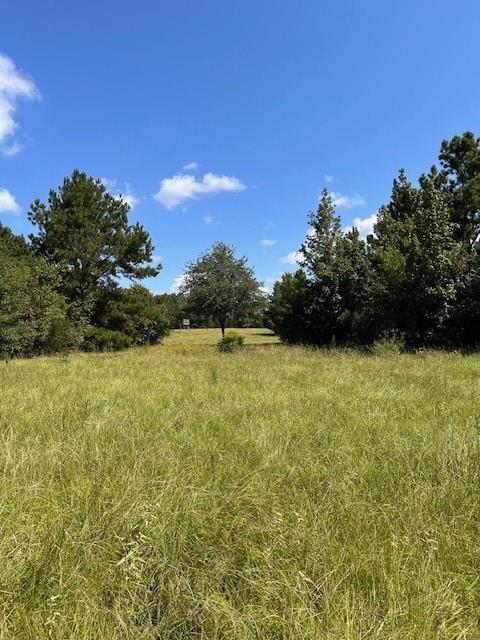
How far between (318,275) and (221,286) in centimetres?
1914

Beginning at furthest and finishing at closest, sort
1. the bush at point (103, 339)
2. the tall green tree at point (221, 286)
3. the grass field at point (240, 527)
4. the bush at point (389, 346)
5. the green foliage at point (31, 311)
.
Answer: the tall green tree at point (221, 286) < the bush at point (103, 339) < the green foliage at point (31, 311) < the bush at point (389, 346) < the grass field at point (240, 527)

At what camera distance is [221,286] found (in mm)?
40125

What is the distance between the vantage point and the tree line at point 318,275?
16672 mm

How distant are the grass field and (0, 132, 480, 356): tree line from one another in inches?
517

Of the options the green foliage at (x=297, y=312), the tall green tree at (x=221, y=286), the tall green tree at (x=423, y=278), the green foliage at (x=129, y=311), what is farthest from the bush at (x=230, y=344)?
the tall green tree at (x=221, y=286)

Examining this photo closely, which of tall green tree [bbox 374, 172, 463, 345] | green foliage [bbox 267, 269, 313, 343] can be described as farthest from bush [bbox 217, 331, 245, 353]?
tall green tree [bbox 374, 172, 463, 345]

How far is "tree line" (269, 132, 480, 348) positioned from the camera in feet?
53.9

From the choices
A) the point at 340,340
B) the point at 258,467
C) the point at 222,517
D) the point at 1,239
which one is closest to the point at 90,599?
the point at 222,517

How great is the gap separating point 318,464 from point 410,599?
1553 millimetres

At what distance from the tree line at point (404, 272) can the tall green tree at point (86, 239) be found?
36.7ft

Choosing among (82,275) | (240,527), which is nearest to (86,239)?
(82,275)

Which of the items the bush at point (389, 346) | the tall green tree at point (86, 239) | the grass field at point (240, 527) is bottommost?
the grass field at point (240, 527)

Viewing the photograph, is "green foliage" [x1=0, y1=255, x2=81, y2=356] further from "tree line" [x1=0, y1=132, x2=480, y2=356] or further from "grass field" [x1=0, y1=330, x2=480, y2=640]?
"grass field" [x1=0, y1=330, x2=480, y2=640]

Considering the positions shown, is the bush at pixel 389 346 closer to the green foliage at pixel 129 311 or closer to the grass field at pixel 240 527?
the grass field at pixel 240 527
